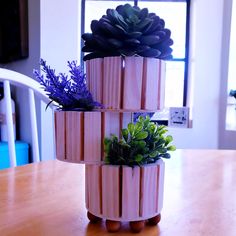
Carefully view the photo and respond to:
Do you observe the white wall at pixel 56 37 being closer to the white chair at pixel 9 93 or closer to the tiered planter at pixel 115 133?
the white chair at pixel 9 93

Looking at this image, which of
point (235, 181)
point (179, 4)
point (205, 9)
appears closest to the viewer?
point (235, 181)

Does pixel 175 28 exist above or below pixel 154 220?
above

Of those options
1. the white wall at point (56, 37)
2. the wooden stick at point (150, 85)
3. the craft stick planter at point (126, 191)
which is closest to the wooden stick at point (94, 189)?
the craft stick planter at point (126, 191)

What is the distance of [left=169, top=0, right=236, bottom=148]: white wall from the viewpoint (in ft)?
5.63

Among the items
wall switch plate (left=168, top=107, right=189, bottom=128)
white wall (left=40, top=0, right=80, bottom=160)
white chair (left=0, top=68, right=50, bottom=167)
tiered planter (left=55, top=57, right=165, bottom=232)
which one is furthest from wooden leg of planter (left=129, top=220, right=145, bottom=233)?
wall switch plate (left=168, top=107, right=189, bottom=128)

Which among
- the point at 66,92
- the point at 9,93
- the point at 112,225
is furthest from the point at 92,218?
the point at 9,93

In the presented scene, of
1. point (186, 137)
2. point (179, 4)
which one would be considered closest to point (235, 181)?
point (186, 137)

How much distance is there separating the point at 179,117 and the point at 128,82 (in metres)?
1.47

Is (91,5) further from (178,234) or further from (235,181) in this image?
(178,234)

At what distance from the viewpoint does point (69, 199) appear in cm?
48

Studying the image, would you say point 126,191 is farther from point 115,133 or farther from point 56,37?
point 56,37

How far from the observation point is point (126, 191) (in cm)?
36

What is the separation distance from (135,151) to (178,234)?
125mm

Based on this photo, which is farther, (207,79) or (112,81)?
(207,79)
